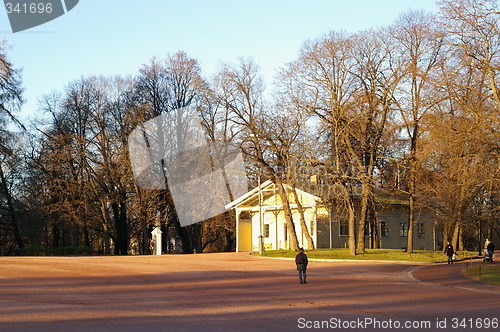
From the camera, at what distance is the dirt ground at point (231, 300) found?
13906mm

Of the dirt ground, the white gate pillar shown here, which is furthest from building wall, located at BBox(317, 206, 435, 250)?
the dirt ground

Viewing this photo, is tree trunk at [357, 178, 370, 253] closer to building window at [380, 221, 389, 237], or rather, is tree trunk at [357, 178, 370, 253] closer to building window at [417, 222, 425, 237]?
building window at [380, 221, 389, 237]

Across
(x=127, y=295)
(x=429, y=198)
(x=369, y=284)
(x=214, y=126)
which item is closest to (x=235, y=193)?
(x=214, y=126)

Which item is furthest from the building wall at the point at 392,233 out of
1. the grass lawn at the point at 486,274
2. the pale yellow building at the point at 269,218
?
the grass lawn at the point at 486,274

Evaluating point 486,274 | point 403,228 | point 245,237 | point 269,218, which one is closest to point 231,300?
point 486,274

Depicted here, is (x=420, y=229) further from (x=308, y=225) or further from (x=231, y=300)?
(x=231, y=300)

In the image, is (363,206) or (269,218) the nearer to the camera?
(363,206)

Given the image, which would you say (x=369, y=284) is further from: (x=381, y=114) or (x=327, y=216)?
(x=327, y=216)

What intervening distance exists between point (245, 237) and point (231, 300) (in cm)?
3747

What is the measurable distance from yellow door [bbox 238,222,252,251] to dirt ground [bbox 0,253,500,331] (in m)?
24.4

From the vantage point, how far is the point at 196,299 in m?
18.8

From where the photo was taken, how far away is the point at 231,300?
18609mm

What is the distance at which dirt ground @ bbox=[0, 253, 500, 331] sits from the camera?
45.6 ft

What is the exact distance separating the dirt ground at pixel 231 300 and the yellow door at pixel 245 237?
2442cm
